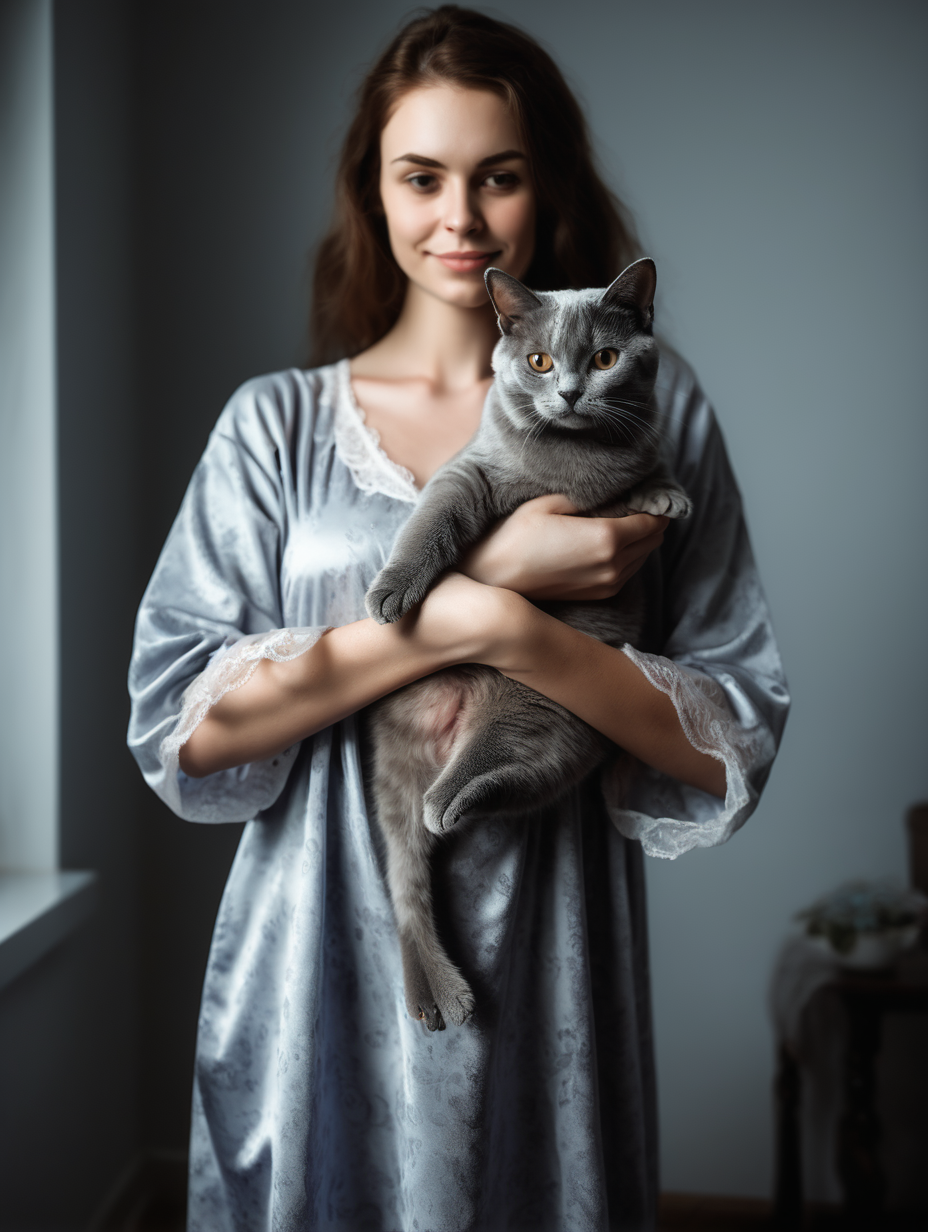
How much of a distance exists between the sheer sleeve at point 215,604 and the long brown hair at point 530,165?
26 centimetres

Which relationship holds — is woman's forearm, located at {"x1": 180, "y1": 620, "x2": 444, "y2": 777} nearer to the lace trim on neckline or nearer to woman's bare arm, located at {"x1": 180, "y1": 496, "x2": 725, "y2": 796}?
woman's bare arm, located at {"x1": 180, "y1": 496, "x2": 725, "y2": 796}

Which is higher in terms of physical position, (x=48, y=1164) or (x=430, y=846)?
(x=430, y=846)

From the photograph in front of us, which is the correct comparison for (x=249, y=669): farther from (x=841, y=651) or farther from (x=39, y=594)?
(x=841, y=651)

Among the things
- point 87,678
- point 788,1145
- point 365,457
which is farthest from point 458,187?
point 788,1145

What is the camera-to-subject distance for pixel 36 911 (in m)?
1.29

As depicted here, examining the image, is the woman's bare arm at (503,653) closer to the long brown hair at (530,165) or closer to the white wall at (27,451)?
the long brown hair at (530,165)

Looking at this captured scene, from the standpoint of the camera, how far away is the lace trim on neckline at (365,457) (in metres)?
0.97

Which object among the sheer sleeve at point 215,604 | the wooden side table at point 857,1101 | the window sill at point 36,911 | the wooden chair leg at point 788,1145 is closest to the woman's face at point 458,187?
the sheer sleeve at point 215,604

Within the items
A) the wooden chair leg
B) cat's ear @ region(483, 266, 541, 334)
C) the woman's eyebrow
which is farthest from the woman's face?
the wooden chair leg

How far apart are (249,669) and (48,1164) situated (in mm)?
1054

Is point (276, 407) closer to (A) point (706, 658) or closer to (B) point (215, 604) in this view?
(B) point (215, 604)

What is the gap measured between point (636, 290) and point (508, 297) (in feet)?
0.40

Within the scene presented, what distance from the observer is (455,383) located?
3.63 ft

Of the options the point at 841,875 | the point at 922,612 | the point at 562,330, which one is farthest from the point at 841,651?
the point at 562,330
